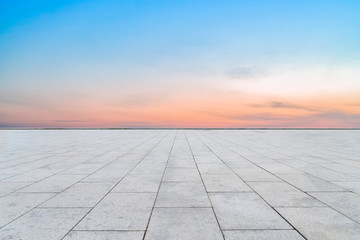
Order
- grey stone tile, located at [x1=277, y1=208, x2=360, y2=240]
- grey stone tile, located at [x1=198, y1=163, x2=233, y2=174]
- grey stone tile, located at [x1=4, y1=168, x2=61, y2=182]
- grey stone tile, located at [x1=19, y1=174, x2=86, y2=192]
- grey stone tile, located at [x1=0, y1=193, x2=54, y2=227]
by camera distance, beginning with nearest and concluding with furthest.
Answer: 1. grey stone tile, located at [x1=277, y1=208, x2=360, y2=240]
2. grey stone tile, located at [x1=0, y1=193, x2=54, y2=227]
3. grey stone tile, located at [x1=19, y1=174, x2=86, y2=192]
4. grey stone tile, located at [x1=4, y1=168, x2=61, y2=182]
5. grey stone tile, located at [x1=198, y1=163, x2=233, y2=174]

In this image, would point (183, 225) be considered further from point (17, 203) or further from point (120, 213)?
point (17, 203)

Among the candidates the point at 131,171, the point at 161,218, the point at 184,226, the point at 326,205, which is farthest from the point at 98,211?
the point at 326,205

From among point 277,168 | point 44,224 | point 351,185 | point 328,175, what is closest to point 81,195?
point 44,224

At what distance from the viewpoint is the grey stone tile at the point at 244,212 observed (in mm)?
3705

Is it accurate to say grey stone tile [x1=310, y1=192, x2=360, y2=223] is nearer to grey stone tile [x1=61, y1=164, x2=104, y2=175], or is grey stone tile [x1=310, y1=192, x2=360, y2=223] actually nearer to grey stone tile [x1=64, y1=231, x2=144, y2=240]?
grey stone tile [x1=64, y1=231, x2=144, y2=240]

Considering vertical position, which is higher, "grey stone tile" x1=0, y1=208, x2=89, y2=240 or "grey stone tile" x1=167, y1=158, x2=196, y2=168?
"grey stone tile" x1=167, y1=158, x2=196, y2=168

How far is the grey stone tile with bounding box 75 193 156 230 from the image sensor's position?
3.67 meters

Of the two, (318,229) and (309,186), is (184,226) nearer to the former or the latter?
(318,229)

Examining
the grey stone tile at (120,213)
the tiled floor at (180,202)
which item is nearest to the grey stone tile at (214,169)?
the tiled floor at (180,202)

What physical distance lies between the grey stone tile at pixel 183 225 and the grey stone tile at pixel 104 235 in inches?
7.2

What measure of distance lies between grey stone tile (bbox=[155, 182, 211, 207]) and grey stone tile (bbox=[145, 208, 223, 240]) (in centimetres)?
25

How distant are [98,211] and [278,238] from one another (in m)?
3.17

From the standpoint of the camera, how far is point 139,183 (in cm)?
600

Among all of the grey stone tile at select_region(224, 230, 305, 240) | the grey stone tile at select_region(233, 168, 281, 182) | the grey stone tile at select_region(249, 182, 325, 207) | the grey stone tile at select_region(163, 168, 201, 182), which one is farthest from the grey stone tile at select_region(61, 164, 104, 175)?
the grey stone tile at select_region(224, 230, 305, 240)
